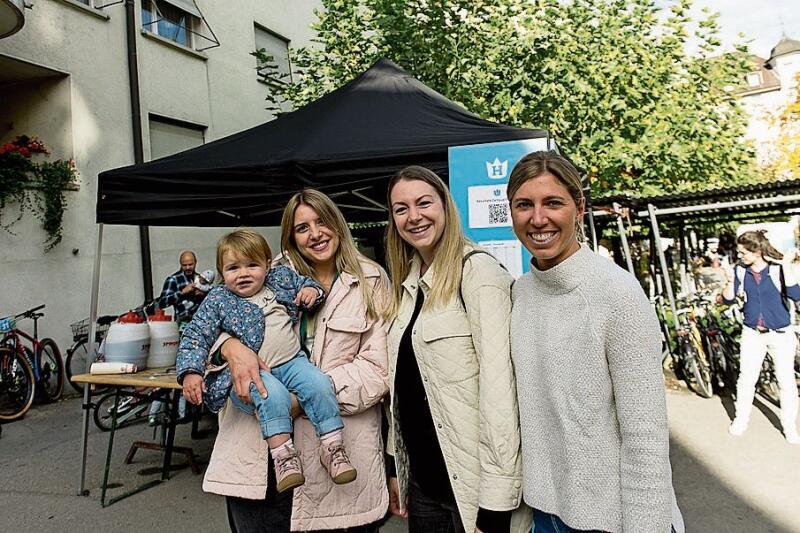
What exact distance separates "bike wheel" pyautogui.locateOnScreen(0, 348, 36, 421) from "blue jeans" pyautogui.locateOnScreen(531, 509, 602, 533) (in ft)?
24.8

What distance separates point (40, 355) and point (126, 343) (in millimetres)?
4802

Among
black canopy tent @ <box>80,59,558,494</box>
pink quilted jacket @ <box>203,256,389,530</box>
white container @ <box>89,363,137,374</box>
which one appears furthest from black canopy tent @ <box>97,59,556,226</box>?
pink quilted jacket @ <box>203,256,389,530</box>

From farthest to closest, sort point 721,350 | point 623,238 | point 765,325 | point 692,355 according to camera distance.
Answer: point 623,238
point 692,355
point 721,350
point 765,325

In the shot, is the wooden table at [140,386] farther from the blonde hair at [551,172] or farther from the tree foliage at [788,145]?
the tree foliage at [788,145]

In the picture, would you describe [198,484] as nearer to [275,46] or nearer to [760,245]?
[760,245]

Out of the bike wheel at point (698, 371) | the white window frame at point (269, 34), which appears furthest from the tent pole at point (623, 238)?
the white window frame at point (269, 34)

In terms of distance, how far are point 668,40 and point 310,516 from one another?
10982 mm

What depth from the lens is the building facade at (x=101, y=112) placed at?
853 cm

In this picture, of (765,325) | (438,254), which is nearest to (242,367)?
(438,254)

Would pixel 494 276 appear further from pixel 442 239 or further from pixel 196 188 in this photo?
pixel 196 188

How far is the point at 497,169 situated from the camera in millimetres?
3658

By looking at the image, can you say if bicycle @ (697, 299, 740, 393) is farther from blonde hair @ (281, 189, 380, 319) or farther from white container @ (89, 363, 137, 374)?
white container @ (89, 363, 137, 374)

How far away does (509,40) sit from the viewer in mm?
9180

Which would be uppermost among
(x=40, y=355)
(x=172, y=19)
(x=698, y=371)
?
(x=172, y=19)
